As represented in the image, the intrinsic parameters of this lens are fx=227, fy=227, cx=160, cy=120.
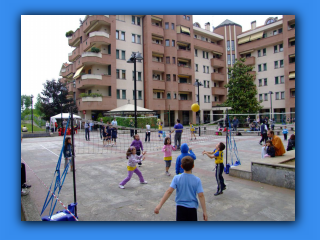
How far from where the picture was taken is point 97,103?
32.4m

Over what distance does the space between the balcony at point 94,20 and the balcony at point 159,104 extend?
44.3ft

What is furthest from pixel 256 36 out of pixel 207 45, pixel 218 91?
pixel 218 91

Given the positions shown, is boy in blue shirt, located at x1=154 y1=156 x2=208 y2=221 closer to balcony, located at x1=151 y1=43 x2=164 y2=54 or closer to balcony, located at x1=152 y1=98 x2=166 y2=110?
balcony, located at x1=152 y1=98 x2=166 y2=110

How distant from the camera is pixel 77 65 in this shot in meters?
35.6

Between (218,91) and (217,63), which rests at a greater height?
(217,63)

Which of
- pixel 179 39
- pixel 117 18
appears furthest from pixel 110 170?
pixel 179 39

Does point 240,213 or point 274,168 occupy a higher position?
point 274,168

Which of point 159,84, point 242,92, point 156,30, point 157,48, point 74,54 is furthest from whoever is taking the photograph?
point 74,54

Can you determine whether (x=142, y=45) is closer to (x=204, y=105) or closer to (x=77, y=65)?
(x=77, y=65)

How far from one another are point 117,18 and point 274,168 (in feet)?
114

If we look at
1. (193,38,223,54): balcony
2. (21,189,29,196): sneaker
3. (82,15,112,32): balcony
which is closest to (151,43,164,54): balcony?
(82,15,112,32): balcony

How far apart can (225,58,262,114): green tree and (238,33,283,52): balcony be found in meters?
8.59

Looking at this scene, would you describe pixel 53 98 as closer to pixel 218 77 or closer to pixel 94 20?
pixel 94 20

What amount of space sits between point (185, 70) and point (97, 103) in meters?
17.3
